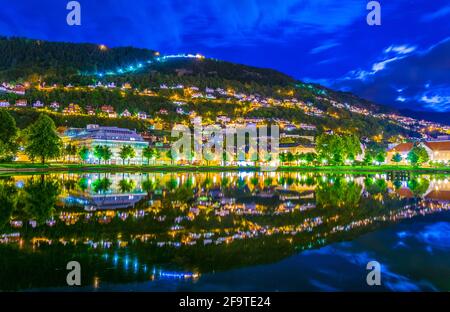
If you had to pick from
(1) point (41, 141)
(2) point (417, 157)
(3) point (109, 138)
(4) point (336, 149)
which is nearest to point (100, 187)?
(1) point (41, 141)

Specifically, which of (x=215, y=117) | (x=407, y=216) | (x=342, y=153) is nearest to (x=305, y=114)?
(x=215, y=117)

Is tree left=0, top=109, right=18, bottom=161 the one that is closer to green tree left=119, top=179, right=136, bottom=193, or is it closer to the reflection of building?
green tree left=119, top=179, right=136, bottom=193

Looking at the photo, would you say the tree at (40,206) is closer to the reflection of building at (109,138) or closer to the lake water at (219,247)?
the lake water at (219,247)

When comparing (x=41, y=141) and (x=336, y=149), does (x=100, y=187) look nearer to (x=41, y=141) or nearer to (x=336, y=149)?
(x=41, y=141)

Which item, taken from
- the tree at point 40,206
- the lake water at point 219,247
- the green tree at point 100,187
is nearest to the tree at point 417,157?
the green tree at point 100,187
